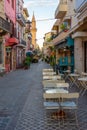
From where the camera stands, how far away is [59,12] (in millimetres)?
36031

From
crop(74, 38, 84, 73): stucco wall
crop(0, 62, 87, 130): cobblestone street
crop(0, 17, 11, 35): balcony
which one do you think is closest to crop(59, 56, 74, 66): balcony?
crop(74, 38, 84, 73): stucco wall

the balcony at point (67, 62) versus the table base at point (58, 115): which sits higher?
the balcony at point (67, 62)

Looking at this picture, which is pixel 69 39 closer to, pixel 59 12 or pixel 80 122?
pixel 59 12

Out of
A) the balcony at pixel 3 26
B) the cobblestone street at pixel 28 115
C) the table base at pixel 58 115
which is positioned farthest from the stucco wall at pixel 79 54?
the table base at pixel 58 115

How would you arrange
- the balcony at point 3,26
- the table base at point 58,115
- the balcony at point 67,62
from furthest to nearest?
the balcony at point 67,62
the balcony at point 3,26
the table base at point 58,115

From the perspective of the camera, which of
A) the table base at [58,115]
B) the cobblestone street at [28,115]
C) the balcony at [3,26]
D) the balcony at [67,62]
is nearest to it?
the cobblestone street at [28,115]

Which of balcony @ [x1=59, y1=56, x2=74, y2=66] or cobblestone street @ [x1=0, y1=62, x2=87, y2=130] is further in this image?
balcony @ [x1=59, y1=56, x2=74, y2=66]

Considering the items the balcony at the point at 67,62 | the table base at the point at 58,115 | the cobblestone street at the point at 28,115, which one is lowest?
the cobblestone street at the point at 28,115

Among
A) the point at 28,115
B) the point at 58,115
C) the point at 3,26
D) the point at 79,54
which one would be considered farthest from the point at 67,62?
the point at 58,115

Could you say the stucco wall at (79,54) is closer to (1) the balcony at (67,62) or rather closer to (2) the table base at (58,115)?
(1) the balcony at (67,62)

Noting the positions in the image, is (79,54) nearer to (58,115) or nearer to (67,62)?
(67,62)

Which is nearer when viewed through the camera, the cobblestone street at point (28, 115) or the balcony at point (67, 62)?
the cobblestone street at point (28, 115)

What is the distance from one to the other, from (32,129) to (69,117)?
1517 millimetres

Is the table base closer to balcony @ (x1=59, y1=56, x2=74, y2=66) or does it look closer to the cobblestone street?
the cobblestone street
